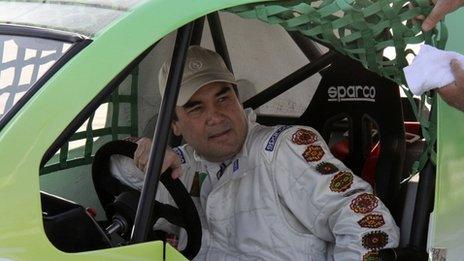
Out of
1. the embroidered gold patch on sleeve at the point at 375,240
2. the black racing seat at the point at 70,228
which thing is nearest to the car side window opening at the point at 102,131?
the black racing seat at the point at 70,228

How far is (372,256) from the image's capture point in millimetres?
2494

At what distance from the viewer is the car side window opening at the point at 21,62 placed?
2.05 metres

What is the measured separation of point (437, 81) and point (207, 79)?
0.86m

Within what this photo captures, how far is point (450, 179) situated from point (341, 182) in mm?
422

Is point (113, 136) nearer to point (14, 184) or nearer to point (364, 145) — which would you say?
Result: point (364, 145)

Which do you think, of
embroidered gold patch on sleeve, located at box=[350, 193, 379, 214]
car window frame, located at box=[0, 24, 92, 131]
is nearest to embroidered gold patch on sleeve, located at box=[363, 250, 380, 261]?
embroidered gold patch on sleeve, located at box=[350, 193, 379, 214]

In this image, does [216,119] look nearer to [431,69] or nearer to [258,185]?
[258,185]

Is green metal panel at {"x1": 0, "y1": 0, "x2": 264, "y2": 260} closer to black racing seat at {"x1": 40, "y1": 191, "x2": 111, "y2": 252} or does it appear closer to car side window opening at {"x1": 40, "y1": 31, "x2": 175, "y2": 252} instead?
black racing seat at {"x1": 40, "y1": 191, "x2": 111, "y2": 252}

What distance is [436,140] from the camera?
7.93 feet

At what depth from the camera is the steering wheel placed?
8.07 ft

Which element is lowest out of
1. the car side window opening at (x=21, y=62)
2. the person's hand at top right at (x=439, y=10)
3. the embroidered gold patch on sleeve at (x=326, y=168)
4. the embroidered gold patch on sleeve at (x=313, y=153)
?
the embroidered gold patch on sleeve at (x=326, y=168)

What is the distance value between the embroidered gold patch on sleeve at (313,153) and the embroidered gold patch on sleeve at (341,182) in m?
0.09

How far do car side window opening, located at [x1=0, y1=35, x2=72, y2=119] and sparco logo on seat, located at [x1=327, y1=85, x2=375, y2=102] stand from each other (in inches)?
48.0

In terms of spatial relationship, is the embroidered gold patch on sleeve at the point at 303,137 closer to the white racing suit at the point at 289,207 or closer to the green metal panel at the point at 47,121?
the white racing suit at the point at 289,207
